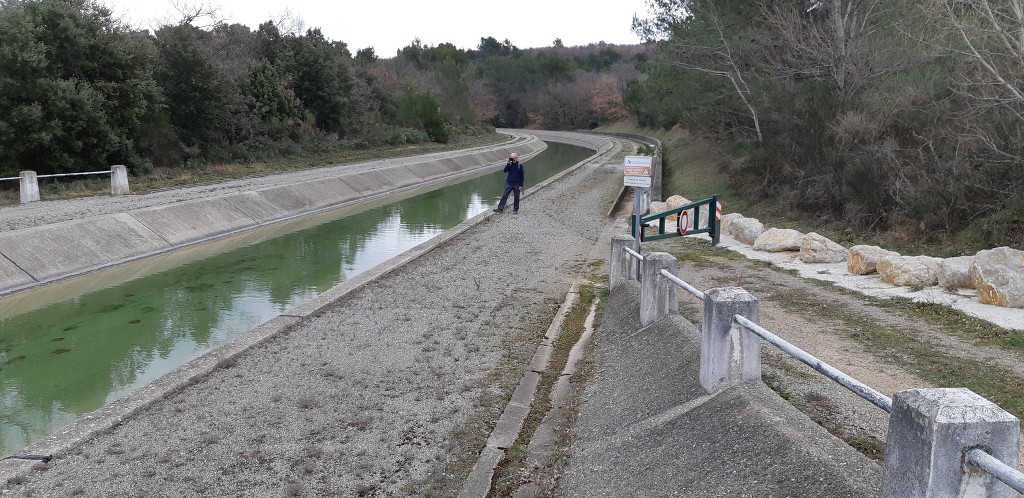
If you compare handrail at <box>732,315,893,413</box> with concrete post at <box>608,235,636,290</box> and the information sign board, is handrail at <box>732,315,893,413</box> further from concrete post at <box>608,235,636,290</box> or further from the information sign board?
the information sign board

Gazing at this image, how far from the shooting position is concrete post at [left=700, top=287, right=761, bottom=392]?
5.85 meters

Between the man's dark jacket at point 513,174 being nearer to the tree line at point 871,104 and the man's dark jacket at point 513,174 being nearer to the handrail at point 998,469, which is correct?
the tree line at point 871,104

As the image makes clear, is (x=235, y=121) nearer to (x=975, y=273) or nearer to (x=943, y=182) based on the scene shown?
(x=943, y=182)

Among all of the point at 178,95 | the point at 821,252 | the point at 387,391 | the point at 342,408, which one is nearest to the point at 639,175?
the point at 821,252

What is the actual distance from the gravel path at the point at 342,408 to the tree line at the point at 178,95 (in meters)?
16.7

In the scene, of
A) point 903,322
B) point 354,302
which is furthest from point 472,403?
point 903,322

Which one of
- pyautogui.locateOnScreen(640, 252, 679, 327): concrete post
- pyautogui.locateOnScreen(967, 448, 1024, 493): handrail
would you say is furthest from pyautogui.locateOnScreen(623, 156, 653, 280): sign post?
pyautogui.locateOnScreen(967, 448, 1024, 493): handrail

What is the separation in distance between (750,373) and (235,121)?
1316 inches

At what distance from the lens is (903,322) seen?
9.08 m

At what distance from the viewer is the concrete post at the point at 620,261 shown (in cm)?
1130

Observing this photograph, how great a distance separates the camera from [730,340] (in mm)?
5926

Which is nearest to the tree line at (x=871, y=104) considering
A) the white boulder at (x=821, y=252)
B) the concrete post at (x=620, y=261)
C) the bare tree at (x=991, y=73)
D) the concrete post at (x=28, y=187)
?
the bare tree at (x=991, y=73)

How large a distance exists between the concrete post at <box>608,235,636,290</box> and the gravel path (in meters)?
1.02

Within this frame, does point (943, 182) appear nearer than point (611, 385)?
No
